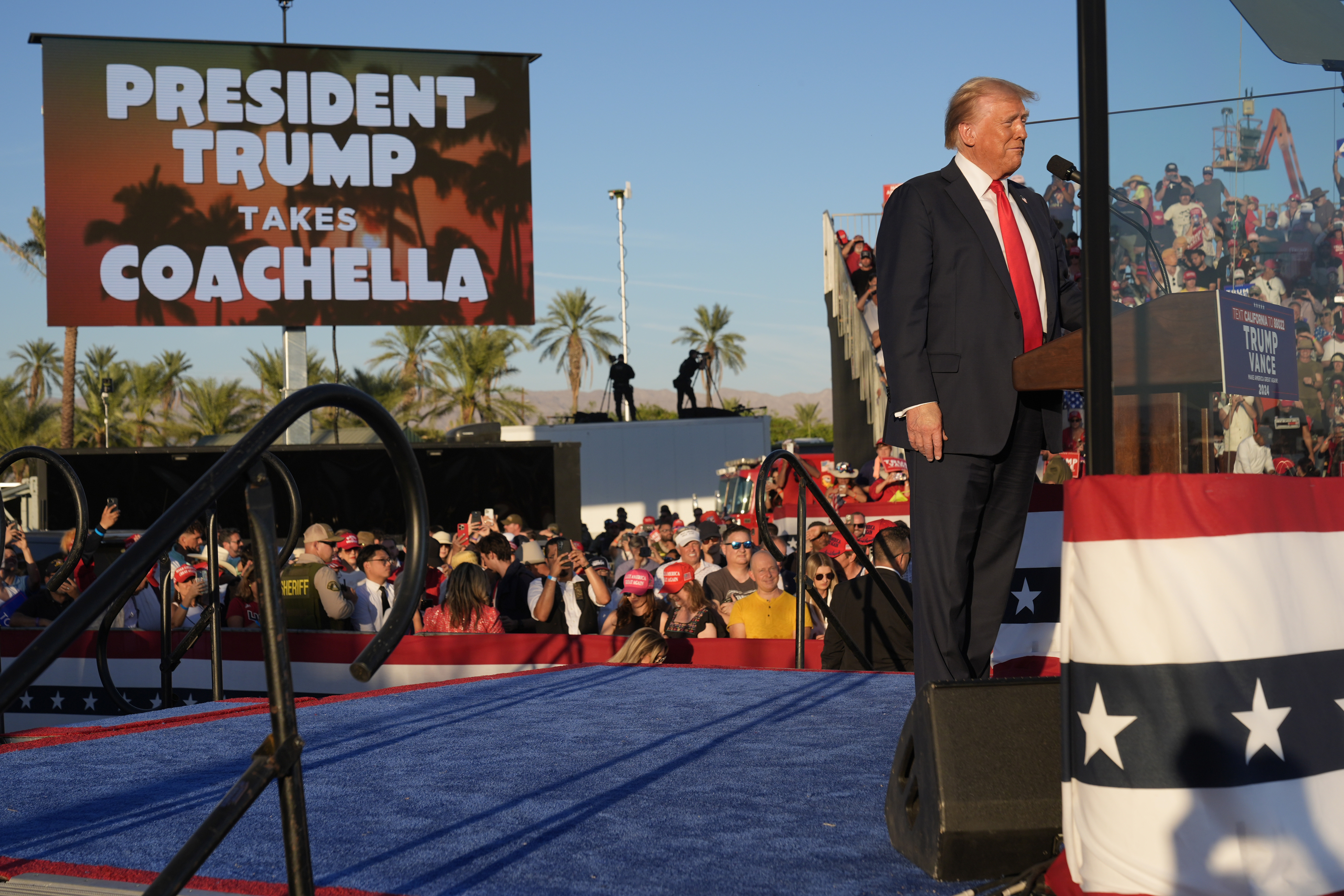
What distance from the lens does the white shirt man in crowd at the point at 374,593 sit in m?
8.38

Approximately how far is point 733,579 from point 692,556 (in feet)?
6.98

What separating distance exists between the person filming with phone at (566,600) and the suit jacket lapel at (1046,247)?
511 centimetres

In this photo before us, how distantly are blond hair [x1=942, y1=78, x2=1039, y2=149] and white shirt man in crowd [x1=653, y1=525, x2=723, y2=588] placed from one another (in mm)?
5540

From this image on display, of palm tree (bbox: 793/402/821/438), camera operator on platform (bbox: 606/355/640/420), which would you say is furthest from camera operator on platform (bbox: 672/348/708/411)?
palm tree (bbox: 793/402/821/438)

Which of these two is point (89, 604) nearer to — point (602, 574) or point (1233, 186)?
point (1233, 186)

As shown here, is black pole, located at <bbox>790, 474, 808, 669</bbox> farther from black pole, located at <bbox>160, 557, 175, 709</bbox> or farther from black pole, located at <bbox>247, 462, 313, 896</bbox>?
black pole, located at <bbox>247, 462, 313, 896</bbox>

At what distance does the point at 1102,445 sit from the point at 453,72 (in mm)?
18382

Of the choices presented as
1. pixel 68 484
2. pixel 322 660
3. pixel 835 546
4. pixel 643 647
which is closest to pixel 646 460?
pixel 835 546

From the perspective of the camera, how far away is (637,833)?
2.57 m

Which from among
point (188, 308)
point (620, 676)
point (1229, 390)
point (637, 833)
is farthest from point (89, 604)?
point (188, 308)

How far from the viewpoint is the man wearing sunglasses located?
307 inches

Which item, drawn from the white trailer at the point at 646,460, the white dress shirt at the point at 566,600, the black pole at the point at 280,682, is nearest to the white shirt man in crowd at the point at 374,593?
the white dress shirt at the point at 566,600

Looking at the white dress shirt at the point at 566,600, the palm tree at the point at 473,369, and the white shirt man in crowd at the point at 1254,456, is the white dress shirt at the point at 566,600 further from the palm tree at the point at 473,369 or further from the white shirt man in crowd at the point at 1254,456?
the palm tree at the point at 473,369

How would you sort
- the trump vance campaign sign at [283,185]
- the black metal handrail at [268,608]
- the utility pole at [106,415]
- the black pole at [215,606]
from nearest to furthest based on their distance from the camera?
the black metal handrail at [268,608] → the black pole at [215,606] → the trump vance campaign sign at [283,185] → the utility pole at [106,415]
